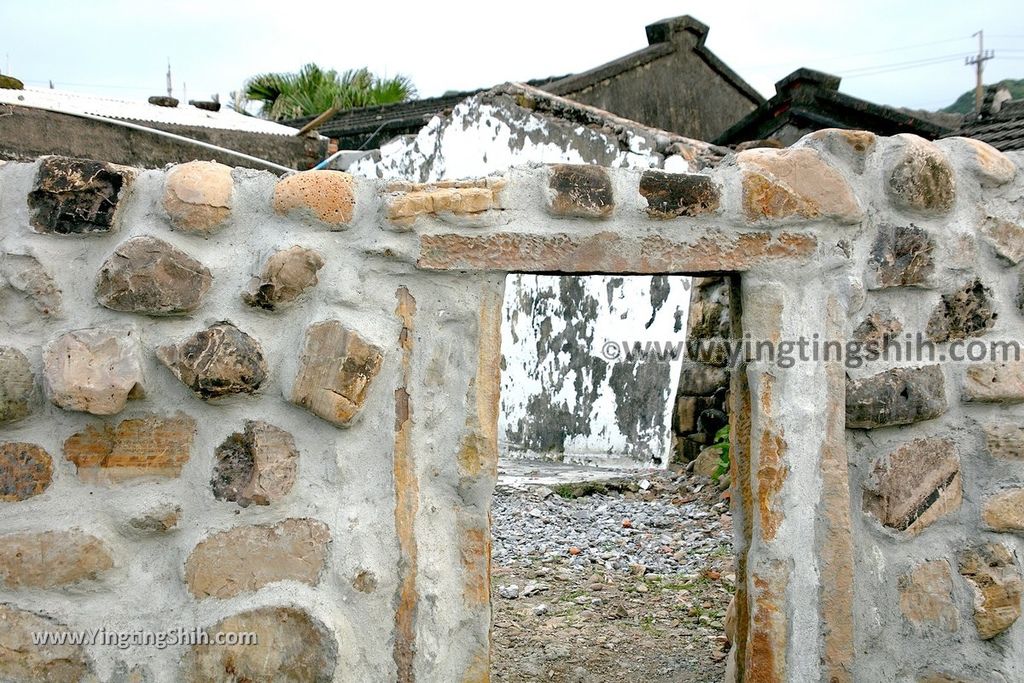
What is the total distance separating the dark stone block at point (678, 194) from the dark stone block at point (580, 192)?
9 centimetres

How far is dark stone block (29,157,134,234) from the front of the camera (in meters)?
1.87

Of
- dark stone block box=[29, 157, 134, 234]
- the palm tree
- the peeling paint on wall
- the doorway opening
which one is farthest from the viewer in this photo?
the palm tree

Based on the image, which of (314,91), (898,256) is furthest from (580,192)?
(314,91)

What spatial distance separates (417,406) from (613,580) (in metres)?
2.20

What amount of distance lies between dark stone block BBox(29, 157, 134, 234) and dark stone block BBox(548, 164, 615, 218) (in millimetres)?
867

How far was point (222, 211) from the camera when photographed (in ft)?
6.37

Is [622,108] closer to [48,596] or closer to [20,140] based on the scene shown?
[20,140]

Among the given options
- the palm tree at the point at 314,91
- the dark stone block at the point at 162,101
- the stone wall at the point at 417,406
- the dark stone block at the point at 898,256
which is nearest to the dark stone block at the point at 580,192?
the stone wall at the point at 417,406

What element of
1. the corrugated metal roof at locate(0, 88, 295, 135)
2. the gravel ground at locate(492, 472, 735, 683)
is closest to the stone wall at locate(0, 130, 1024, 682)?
the gravel ground at locate(492, 472, 735, 683)

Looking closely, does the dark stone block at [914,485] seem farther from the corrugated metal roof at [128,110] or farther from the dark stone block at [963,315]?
the corrugated metal roof at [128,110]

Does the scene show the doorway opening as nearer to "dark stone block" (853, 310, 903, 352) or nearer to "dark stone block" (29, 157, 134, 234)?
"dark stone block" (853, 310, 903, 352)

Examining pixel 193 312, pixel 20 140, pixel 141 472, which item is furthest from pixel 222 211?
pixel 20 140

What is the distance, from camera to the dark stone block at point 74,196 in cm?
187

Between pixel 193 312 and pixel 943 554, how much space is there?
1.76 meters
